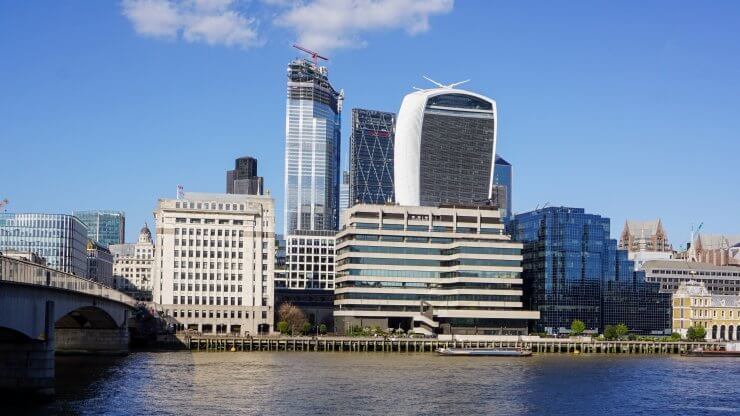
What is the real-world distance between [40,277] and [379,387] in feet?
132

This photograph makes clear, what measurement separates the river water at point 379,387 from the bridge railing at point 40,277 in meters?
11.0

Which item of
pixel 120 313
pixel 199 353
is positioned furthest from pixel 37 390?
pixel 199 353

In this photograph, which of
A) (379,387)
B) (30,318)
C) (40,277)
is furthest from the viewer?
(379,387)

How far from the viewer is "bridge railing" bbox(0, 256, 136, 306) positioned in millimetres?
81750

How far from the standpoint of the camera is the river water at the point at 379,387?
3659 inches

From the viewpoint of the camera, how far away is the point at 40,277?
307 ft

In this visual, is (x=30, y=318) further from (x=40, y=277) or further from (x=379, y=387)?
(x=379, y=387)

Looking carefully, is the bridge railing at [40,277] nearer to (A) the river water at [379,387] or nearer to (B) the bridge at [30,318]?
(B) the bridge at [30,318]

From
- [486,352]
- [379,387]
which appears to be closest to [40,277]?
[379,387]

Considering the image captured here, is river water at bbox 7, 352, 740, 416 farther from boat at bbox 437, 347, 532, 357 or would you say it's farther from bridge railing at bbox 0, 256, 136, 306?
boat at bbox 437, 347, 532, 357

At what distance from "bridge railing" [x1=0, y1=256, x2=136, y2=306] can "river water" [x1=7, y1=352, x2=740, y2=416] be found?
1095 centimetres

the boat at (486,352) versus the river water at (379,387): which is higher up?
the river water at (379,387)

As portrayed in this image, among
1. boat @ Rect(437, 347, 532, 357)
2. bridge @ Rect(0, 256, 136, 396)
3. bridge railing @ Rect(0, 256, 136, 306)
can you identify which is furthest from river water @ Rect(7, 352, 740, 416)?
boat @ Rect(437, 347, 532, 357)

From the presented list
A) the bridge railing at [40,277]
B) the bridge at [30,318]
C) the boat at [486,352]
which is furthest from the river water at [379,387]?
the boat at [486,352]
